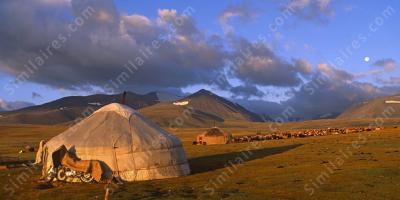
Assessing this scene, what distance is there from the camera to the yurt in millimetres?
23580

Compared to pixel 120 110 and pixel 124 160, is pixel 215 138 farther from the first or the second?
pixel 124 160

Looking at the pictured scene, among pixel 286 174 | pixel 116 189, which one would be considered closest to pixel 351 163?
pixel 286 174

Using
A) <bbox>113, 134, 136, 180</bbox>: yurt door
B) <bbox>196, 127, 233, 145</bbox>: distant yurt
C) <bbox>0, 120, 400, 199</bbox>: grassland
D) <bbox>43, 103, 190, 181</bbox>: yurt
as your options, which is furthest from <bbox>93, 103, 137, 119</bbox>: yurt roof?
<bbox>196, 127, 233, 145</bbox>: distant yurt

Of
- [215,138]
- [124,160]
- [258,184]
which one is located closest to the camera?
[258,184]

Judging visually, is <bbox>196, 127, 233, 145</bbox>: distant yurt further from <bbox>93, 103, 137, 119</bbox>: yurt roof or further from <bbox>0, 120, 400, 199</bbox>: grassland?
<bbox>93, 103, 137, 119</bbox>: yurt roof

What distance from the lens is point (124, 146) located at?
2380 centimetres

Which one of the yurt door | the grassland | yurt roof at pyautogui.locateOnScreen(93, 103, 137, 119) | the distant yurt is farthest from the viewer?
the distant yurt

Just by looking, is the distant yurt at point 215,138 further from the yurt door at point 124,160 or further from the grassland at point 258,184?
the yurt door at point 124,160

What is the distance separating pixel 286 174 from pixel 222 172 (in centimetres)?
356

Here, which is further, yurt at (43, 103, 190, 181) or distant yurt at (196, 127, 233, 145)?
distant yurt at (196, 127, 233, 145)

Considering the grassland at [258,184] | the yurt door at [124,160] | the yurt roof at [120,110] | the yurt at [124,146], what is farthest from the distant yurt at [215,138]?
the yurt door at [124,160]

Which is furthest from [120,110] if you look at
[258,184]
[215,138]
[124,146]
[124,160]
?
[215,138]

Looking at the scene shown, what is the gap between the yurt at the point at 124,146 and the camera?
23.6 m

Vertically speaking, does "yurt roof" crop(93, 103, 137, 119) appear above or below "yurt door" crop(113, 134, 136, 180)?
above
